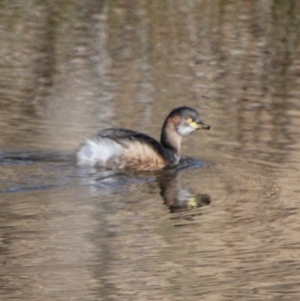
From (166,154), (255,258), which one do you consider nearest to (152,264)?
(255,258)

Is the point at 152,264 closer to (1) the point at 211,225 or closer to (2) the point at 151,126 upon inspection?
(1) the point at 211,225

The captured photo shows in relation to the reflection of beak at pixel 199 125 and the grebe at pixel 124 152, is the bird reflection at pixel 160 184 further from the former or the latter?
the reflection of beak at pixel 199 125

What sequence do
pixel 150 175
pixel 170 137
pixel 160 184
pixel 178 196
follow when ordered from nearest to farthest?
1. pixel 178 196
2. pixel 160 184
3. pixel 150 175
4. pixel 170 137

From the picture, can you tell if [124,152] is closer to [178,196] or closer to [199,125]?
[199,125]

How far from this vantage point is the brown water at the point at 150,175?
609 centimetres

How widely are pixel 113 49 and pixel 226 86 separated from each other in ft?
7.93

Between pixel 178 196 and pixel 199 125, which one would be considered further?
pixel 199 125

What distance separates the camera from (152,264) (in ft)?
20.5

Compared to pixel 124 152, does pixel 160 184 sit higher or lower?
lower

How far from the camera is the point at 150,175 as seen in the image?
8.69m

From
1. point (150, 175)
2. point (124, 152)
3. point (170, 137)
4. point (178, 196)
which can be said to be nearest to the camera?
point (178, 196)

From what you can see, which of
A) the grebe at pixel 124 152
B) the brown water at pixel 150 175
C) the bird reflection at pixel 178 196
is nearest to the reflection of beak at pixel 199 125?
the brown water at pixel 150 175

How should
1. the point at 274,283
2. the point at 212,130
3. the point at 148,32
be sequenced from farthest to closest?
the point at 148,32 < the point at 212,130 < the point at 274,283

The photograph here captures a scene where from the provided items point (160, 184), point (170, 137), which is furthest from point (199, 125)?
point (160, 184)
